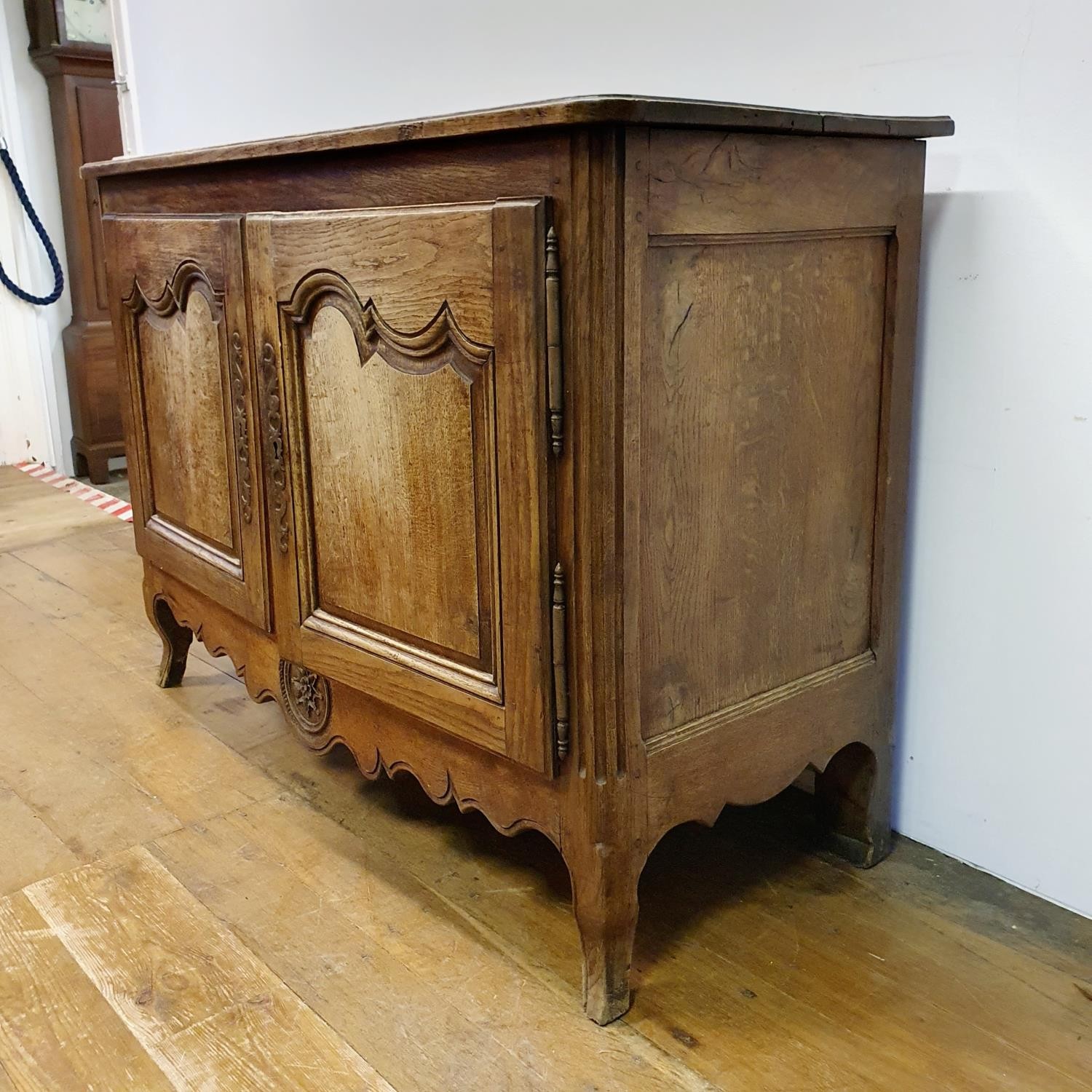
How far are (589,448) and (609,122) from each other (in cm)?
27

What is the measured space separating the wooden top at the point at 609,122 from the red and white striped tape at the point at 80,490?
2.08 metres

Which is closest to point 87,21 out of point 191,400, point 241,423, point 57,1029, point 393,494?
point 191,400

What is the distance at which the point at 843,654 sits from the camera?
133 centimetres

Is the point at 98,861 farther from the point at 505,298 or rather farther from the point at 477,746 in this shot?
the point at 505,298

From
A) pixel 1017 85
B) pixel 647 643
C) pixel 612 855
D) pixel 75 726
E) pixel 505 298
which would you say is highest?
pixel 1017 85

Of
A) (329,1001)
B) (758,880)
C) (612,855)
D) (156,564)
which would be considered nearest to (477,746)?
(612,855)

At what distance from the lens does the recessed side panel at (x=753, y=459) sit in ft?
3.54

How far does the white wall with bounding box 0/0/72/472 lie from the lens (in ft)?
11.8

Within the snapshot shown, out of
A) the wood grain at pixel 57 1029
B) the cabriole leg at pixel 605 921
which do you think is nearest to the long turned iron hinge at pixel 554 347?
the cabriole leg at pixel 605 921

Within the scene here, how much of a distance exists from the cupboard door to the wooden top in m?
0.07

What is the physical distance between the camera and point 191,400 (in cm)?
162

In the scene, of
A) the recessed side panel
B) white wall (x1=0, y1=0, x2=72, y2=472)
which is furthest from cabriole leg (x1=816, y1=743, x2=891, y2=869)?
white wall (x1=0, y1=0, x2=72, y2=472)

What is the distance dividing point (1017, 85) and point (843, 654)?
2.05ft

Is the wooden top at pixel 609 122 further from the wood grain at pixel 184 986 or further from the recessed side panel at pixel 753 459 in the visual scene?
the wood grain at pixel 184 986
